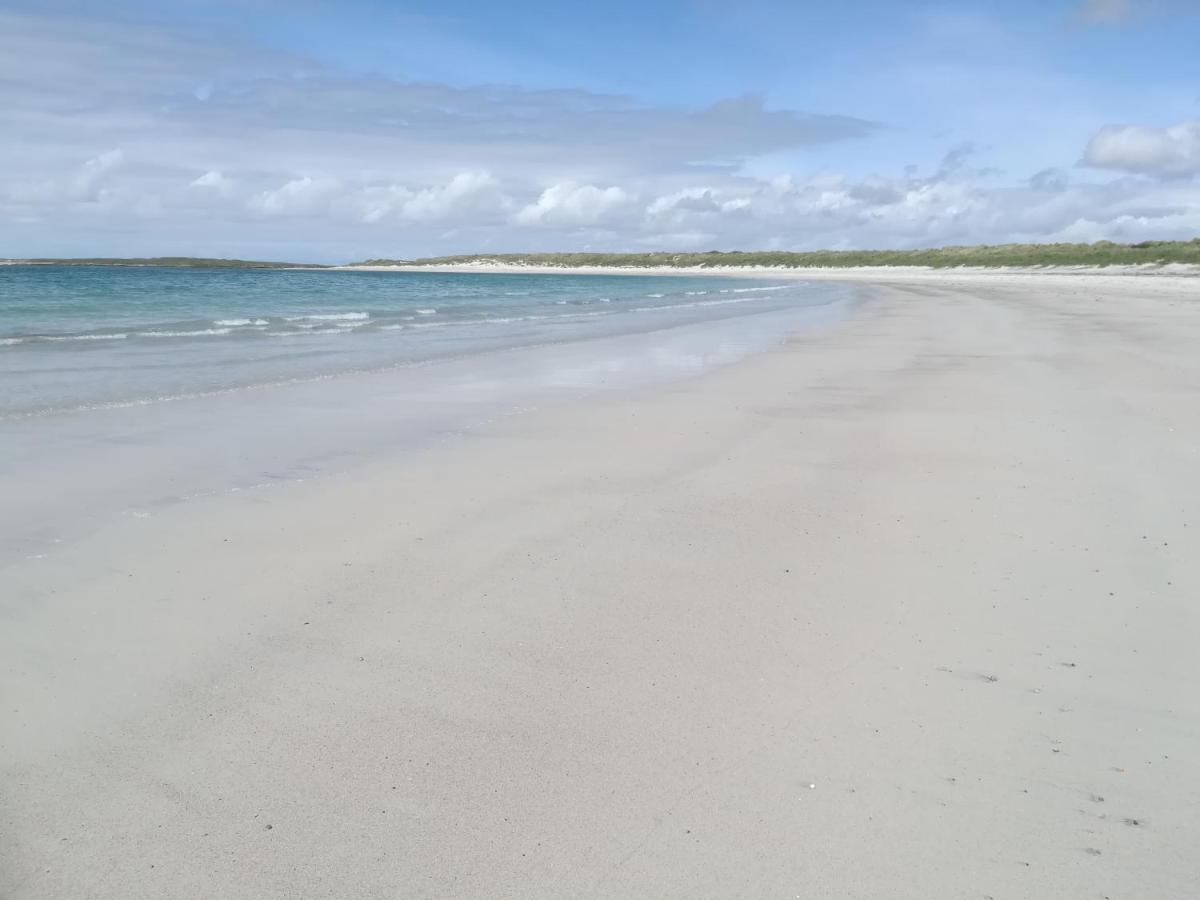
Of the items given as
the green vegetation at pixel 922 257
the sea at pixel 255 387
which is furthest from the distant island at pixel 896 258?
the sea at pixel 255 387

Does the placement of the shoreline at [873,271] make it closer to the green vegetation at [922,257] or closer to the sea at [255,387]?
the green vegetation at [922,257]

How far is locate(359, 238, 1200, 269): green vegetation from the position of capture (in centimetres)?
4912

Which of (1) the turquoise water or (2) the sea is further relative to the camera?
(1) the turquoise water

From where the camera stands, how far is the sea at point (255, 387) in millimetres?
6406

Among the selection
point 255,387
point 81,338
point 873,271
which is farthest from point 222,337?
point 873,271

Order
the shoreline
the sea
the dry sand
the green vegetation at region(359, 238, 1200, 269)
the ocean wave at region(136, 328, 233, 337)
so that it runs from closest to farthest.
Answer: the dry sand < the sea < the ocean wave at region(136, 328, 233, 337) < the shoreline < the green vegetation at region(359, 238, 1200, 269)

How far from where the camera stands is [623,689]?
3367 mm

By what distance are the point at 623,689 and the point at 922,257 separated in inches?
3358

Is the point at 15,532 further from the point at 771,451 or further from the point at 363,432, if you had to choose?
the point at 771,451

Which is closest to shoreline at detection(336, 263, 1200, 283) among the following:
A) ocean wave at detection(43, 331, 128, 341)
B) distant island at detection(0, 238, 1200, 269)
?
distant island at detection(0, 238, 1200, 269)

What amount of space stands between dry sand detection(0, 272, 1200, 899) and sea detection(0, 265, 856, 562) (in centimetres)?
89

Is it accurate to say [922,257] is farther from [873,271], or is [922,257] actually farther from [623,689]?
[623,689]

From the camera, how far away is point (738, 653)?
3652mm

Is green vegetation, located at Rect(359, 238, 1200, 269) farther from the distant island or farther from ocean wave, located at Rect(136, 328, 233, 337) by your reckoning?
ocean wave, located at Rect(136, 328, 233, 337)
